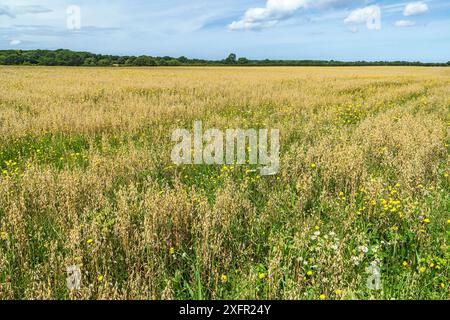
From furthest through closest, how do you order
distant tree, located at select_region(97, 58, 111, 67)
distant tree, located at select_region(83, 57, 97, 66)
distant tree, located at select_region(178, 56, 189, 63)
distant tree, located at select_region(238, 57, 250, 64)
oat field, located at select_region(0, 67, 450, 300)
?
1. distant tree, located at select_region(238, 57, 250, 64)
2. distant tree, located at select_region(178, 56, 189, 63)
3. distant tree, located at select_region(97, 58, 111, 67)
4. distant tree, located at select_region(83, 57, 97, 66)
5. oat field, located at select_region(0, 67, 450, 300)

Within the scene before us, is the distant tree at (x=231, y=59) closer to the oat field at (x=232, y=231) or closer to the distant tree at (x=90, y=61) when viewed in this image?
the distant tree at (x=90, y=61)

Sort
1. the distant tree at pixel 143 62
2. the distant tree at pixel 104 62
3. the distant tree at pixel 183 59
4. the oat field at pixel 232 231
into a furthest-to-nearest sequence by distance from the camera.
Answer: the distant tree at pixel 183 59 < the distant tree at pixel 143 62 < the distant tree at pixel 104 62 < the oat field at pixel 232 231

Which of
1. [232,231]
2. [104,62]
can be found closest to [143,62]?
[104,62]

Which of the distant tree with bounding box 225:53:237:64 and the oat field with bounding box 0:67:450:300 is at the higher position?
the distant tree with bounding box 225:53:237:64

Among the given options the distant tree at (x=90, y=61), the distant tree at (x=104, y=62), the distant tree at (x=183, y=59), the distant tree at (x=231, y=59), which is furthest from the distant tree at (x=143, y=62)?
the distant tree at (x=231, y=59)

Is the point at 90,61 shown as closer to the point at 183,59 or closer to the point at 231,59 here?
the point at 183,59

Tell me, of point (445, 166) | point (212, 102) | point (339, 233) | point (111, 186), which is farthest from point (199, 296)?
point (212, 102)

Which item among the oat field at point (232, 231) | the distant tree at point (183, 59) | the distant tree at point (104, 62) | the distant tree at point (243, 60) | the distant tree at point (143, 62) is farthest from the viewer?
the distant tree at point (243, 60)

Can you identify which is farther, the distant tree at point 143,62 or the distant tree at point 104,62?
the distant tree at point 143,62

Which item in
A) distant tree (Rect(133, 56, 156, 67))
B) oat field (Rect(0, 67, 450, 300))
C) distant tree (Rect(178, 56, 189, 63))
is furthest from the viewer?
distant tree (Rect(178, 56, 189, 63))

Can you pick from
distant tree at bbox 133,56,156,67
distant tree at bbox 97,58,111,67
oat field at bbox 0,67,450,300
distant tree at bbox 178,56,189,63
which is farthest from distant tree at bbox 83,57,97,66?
oat field at bbox 0,67,450,300

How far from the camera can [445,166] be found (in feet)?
16.8

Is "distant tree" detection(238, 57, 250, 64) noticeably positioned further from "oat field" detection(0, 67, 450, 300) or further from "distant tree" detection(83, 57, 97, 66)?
"oat field" detection(0, 67, 450, 300)

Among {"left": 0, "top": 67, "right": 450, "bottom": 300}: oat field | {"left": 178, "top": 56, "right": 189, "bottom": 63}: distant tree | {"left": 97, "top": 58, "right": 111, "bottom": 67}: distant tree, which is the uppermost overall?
{"left": 178, "top": 56, "right": 189, "bottom": 63}: distant tree
